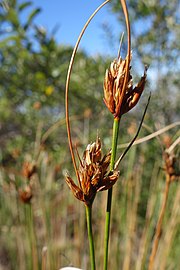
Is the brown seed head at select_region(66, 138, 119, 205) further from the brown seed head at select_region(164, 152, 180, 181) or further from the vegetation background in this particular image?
the vegetation background

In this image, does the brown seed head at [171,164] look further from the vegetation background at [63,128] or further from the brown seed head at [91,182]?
the vegetation background at [63,128]

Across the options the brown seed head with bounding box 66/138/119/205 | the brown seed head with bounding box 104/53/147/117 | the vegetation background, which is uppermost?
the vegetation background

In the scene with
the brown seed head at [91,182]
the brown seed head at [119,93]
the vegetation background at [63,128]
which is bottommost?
the brown seed head at [91,182]

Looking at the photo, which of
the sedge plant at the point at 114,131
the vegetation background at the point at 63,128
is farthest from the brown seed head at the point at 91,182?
the vegetation background at the point at 63,128

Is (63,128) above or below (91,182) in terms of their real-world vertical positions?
above

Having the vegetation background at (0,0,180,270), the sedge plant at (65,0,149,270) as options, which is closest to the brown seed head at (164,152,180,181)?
the sedge plant at (65,0,149,270)

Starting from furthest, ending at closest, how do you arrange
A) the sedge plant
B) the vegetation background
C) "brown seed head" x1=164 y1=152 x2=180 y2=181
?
→ the vegetation background < "brown seed head" x1=164 y1=152 x2=180 y2=181 < the sedge plant

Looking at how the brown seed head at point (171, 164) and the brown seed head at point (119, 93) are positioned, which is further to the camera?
the brown seed head at point (171, 164)

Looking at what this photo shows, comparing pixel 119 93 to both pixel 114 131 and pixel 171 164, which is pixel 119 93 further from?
pixel 171 164

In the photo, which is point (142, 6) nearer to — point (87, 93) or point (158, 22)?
point (158, 22)

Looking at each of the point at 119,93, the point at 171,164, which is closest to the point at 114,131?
the point at 119,93
